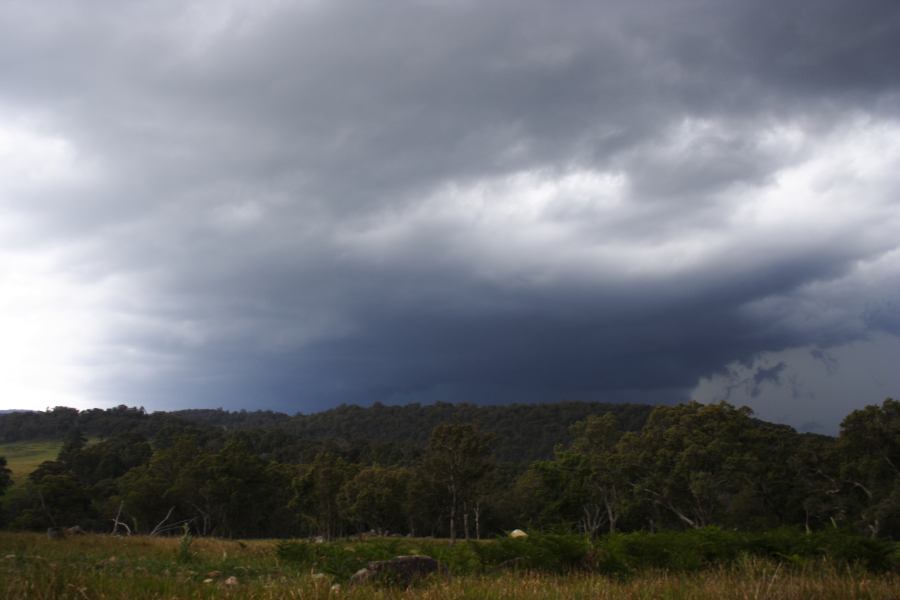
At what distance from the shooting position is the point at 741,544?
16.1m

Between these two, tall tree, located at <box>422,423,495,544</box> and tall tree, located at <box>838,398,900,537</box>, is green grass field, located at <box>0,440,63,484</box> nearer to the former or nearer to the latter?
tall tree, located at <box>422,423,495,544</box>

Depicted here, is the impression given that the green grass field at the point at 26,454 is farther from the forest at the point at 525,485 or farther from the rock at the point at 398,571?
the rock at the point at 398,571

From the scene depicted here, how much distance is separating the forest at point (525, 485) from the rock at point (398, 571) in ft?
70.7

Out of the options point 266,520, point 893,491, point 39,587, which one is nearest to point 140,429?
point 266,520

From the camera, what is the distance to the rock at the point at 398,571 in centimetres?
1095

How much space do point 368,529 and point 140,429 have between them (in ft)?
281

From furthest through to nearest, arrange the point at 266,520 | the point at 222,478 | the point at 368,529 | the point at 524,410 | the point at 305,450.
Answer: the point at 524,410
the point at 305,450
the point at 368,529
the point at 266,520
the point at 222,478

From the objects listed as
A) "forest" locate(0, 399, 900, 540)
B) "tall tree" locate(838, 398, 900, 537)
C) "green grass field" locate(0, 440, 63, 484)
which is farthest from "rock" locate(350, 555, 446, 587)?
"green grass field" locate(0, 440, 63, 484)

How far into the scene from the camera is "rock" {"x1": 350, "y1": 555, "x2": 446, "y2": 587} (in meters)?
11.0

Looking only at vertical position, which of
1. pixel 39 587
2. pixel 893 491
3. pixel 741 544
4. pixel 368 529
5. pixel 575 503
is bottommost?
pixel 368 529

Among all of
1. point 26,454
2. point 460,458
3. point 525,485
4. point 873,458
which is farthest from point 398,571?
point 26,454

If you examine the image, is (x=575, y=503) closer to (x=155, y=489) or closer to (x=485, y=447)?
(x=485, y=447)

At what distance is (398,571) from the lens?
465 inches

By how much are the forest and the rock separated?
21.5 m
